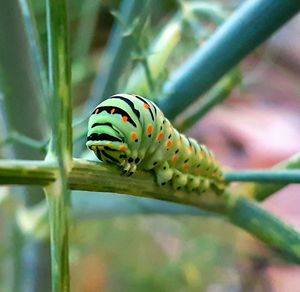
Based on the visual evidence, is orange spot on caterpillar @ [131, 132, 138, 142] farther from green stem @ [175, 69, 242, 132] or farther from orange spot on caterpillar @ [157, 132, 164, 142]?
green stem @ [175, 69, 242, 132]

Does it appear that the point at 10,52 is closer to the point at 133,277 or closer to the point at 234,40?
the point at 234,40

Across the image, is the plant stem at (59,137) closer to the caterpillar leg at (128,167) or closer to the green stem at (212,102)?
the caterpillar leg at (128,167)

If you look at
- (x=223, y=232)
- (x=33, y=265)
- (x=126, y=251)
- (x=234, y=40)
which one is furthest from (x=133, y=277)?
(x=234, y=40)

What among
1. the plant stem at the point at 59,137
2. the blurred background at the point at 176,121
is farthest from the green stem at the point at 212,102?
the plant stem at the point at 59,137

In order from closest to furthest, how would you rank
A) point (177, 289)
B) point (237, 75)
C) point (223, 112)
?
point (237, 75) → point (177, 289) → point (223, 112)

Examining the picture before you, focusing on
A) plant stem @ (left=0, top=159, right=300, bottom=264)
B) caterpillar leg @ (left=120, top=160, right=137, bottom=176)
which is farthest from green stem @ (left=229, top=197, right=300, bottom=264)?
caterpillar leg @ (left=120, top=160, right=137, bottom=176)

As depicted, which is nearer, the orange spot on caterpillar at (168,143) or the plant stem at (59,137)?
the plant stem at (59,137)
